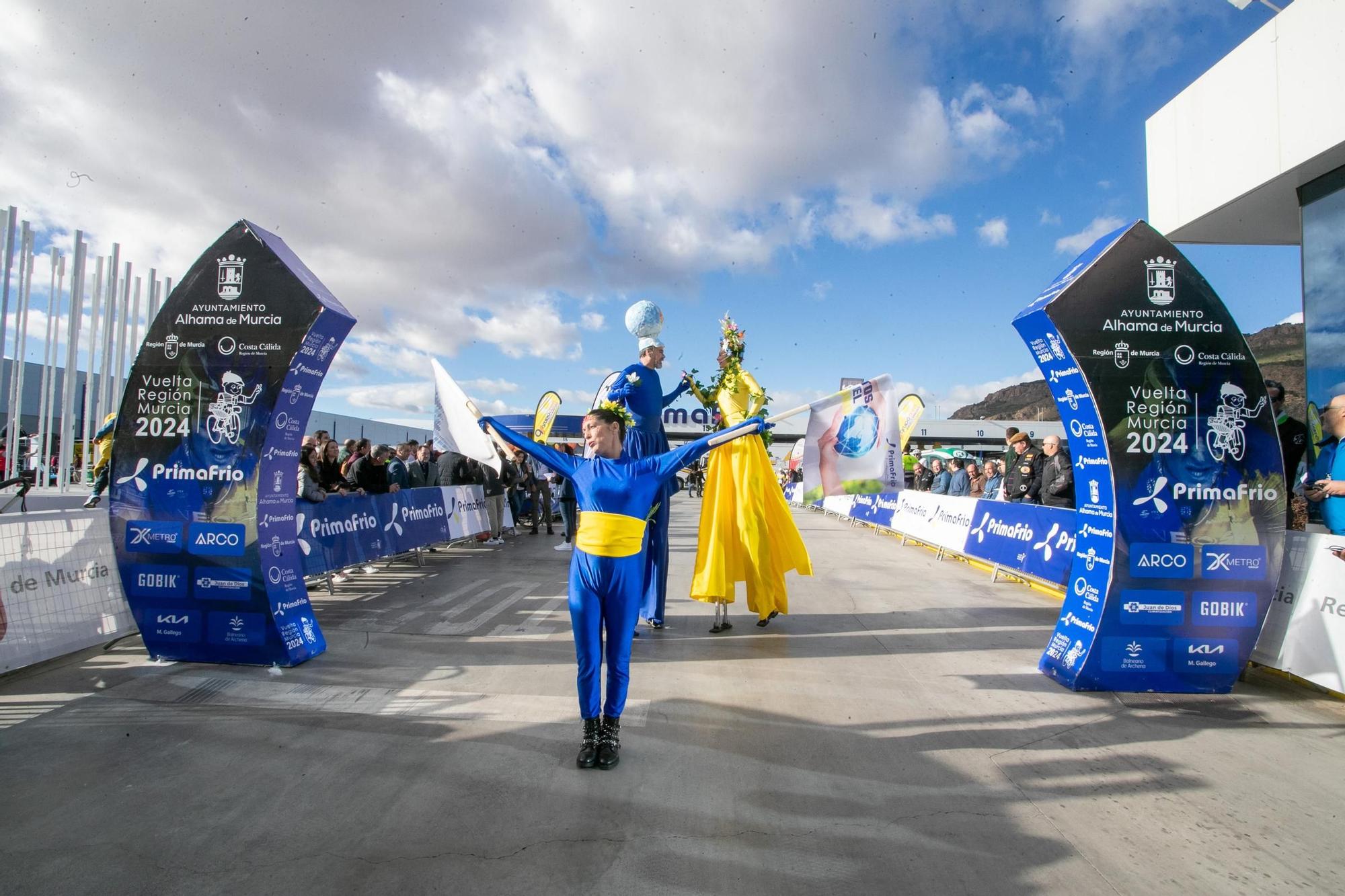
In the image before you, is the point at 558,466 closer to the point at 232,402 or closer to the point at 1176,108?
the point at 232,402

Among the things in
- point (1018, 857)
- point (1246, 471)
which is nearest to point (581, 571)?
point (1018, 857)

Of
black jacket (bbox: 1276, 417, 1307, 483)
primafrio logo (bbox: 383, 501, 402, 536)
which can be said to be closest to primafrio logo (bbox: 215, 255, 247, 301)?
primafrio logo (bbox: 383, 501, 402, 536)

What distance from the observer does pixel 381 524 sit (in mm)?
9484

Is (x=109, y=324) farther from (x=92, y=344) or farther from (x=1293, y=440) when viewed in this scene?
(x=1293, y=440)

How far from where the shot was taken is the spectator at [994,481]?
1328cm

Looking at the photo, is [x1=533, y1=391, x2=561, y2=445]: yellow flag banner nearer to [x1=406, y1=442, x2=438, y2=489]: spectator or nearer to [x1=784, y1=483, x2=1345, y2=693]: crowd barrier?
[x1=406, y1=442, x2=438, y2=489]: spectator

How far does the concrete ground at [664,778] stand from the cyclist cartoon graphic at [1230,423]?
1642 millimetres

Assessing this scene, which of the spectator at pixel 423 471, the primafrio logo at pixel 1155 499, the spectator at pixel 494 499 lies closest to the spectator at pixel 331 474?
the spectator at pixel 423 471

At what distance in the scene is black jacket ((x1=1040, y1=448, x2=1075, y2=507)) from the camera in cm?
866

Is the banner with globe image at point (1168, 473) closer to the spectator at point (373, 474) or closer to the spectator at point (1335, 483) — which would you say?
the spectator at point (1335, 483)

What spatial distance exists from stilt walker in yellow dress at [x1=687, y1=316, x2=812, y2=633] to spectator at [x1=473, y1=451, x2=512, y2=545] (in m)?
7.87

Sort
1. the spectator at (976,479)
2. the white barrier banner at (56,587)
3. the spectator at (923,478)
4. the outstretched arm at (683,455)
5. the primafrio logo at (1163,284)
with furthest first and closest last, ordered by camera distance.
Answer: the spectator at (923,478)
the spectator at (976,479)
the white barrier banner at (56,587)
the primafrio logo at (1163,284)
the outstretched arm at (683,455)

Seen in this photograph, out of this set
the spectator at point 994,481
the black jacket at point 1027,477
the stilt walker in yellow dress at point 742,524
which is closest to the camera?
the stilt walker in yellow dress at point 742,524

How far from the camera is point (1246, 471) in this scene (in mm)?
4555
